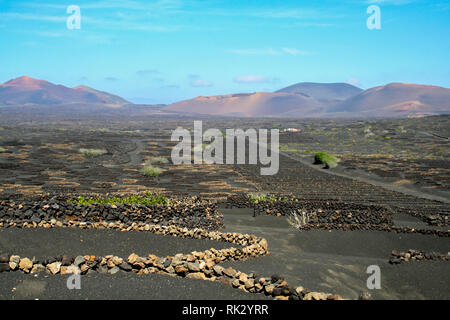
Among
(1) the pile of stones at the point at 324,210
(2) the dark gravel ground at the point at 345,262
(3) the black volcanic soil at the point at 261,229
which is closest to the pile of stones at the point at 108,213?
(3) the black volcanic soil at the point at 261,229

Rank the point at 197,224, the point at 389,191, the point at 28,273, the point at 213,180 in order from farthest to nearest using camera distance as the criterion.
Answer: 1. the point at 213,180
2. the point at 389,191
3. the point at 197,224
4. the point at 28,273

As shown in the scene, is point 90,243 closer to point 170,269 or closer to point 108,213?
point 170,269

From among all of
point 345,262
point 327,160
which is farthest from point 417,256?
point 327,160

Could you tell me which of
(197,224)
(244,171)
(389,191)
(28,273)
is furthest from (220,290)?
(244,171)

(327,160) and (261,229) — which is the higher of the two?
(327,160)

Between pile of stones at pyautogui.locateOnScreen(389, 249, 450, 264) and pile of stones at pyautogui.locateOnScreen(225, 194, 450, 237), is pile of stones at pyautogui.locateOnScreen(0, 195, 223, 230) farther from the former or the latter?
pile of stones at pyautogui.locateOnScreen(389, 249, 450, 264)

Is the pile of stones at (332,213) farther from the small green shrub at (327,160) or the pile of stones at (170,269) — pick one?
the small green shrub at (327,160)

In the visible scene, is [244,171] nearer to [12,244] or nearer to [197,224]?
[197,224]

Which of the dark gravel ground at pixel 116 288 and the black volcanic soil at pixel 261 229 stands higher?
the dark gravel ground at pixel 116 288
